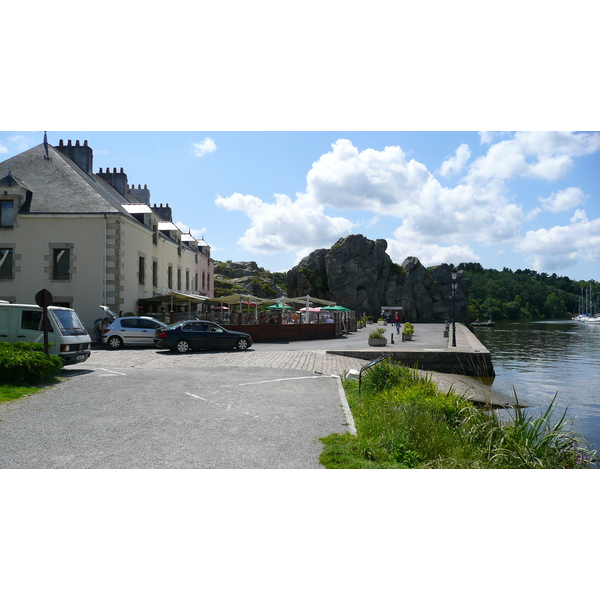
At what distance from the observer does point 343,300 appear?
78.2 metres

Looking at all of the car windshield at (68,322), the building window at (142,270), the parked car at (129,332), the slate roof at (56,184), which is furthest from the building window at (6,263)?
the car windshield at (68,322)

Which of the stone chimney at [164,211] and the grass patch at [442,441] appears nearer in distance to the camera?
the grass patch at [442,441]

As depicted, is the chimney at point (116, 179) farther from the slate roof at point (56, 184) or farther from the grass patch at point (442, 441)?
the grass patch at point (442, 441)

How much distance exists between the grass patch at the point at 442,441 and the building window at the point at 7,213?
77.6ft

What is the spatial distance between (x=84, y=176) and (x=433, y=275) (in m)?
70.9

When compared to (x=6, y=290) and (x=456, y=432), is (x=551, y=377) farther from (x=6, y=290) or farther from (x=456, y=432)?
(x=6, y=290)

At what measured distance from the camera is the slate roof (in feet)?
83.6

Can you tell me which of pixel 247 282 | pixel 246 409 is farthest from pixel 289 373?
pixel 247 282

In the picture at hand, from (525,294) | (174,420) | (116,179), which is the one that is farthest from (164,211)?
(525,294)

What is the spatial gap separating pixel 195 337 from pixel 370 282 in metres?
60.8

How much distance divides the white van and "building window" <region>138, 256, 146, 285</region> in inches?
575

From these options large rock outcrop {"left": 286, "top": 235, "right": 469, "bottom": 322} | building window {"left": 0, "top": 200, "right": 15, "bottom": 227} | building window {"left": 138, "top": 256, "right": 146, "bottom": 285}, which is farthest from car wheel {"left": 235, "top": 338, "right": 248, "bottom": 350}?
large rock outcrop {"left": 286, "top": 235, "right": 469, "bottom": 322}

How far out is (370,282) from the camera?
79562 millimetres

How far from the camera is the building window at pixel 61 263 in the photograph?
25469mm
